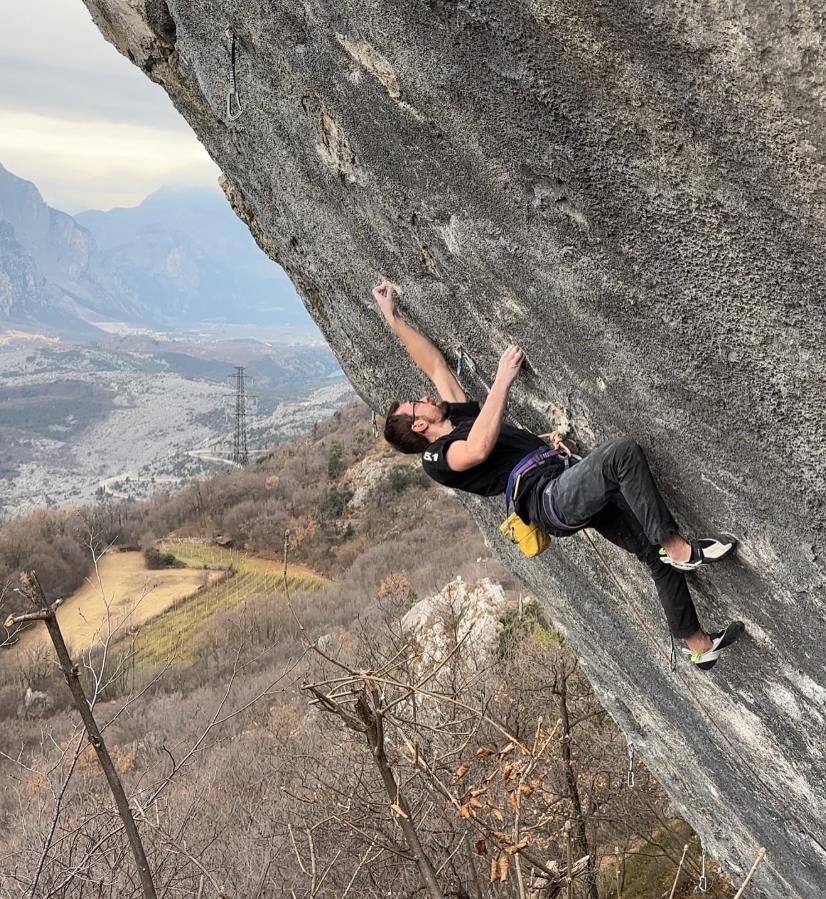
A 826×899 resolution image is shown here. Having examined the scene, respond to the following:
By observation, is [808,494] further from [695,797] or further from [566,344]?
Answer: [695,797]

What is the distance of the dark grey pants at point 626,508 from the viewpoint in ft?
11.2

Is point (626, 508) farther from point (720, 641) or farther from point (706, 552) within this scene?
point (720, 641)

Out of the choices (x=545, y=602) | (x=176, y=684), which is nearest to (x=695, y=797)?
(x=545, y=602)

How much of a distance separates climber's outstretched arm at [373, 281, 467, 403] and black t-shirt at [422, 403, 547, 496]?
1.62 ft

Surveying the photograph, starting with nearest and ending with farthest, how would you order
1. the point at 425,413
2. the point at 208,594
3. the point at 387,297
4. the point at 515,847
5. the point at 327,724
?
the point at 515,847 → the point at 425,413 → the point at 387,297 → the point at 327,724 → the point at 208,594

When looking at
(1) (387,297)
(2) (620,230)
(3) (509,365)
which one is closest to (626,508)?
(3) (509,365)

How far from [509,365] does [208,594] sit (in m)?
34.9

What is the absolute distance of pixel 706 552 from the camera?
343 centimetres

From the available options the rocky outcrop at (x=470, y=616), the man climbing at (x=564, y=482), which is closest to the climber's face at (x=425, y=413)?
the man climbing at (x=564, y=482)

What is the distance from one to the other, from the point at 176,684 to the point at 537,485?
81.4ft

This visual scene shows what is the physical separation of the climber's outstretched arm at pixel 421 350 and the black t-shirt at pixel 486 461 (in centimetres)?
49

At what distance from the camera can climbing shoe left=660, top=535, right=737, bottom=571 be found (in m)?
3.39

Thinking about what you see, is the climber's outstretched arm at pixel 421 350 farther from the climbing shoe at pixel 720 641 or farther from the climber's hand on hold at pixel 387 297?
the climbing shoe at pixel 720 641

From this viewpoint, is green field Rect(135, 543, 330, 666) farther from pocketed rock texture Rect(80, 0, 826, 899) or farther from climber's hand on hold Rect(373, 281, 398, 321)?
pocketed rock texture Rect(80, 0, 826, 899)
